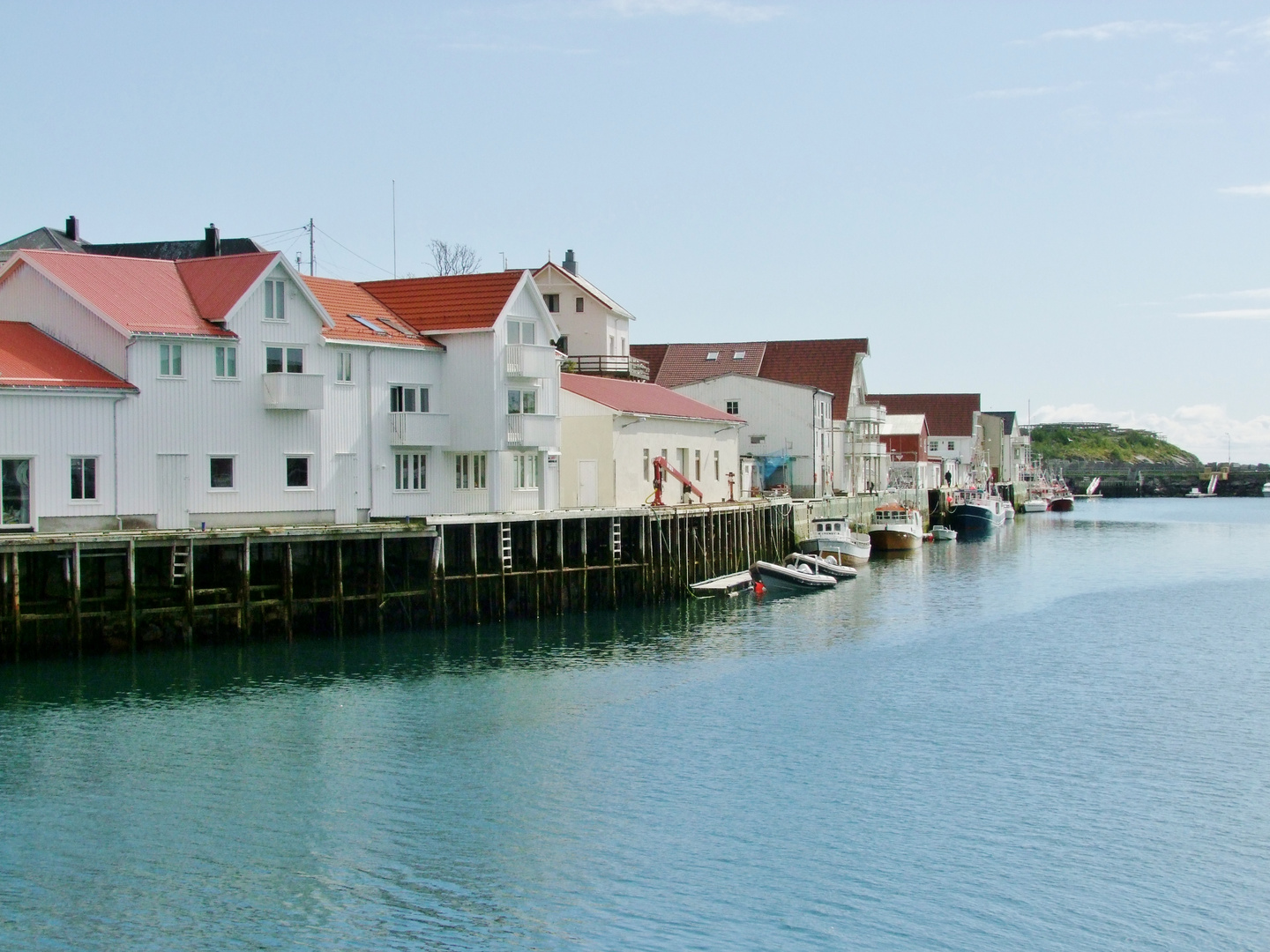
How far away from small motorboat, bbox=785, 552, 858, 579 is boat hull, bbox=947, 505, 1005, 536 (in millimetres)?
41113

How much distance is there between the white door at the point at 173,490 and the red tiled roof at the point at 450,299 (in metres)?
10.9

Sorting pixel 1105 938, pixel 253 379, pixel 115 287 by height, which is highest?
pixel 115 287

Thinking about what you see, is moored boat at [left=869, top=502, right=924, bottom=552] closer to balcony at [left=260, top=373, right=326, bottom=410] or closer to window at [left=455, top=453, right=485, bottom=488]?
window at [left=455, top=453, right=485, bottom=488]

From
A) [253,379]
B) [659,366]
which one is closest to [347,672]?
[253,379]

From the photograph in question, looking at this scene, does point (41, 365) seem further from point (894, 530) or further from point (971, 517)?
point (971, 517)

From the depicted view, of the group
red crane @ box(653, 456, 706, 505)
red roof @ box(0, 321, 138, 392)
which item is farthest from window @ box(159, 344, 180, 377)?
red crane @ box(653, 456, 706, 505)

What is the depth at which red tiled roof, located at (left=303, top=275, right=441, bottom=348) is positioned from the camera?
46031mm

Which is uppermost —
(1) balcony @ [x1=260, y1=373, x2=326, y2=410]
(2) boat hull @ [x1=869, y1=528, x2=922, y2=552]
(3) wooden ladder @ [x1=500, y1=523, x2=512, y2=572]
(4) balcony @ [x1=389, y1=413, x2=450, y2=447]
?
(1) balcony @ [x1=260, y1=373, x2=326, y2=410]

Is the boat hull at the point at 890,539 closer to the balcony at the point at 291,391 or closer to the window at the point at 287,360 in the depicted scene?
the window at the point at 287,360

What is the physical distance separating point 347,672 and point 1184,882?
22300 millimetres

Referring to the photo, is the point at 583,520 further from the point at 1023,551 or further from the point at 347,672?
the point at 1023,551

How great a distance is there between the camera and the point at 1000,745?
29.0m

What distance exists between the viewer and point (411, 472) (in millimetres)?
Result: 47312

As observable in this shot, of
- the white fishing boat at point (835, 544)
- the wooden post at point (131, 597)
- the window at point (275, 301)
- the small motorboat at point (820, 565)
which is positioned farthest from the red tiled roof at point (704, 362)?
the wooden post at point (131, 597)
